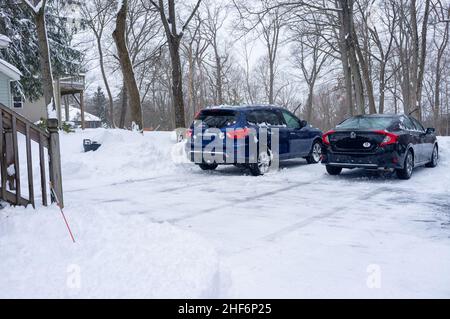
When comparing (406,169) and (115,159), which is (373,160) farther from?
(115,159)

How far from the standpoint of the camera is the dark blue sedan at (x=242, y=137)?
402 inches

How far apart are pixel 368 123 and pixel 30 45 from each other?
19.6 metres

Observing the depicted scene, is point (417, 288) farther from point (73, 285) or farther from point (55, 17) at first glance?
point (55, 17)

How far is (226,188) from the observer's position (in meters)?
9.05

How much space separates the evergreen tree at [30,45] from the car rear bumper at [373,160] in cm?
1753

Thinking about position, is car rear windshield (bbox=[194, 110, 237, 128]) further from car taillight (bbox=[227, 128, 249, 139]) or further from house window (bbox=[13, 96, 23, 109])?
house window (bbox=[13, 96, 23, 109])

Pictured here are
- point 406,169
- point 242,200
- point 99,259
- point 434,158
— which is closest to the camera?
point 99,259

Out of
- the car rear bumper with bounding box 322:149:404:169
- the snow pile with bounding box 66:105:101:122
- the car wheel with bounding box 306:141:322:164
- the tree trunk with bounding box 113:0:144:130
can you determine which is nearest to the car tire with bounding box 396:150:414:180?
the car rear bumper with bounding box 322:149:404:169

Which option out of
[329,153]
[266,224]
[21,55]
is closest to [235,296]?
[266,224]

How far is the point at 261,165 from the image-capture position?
1076 centimetres

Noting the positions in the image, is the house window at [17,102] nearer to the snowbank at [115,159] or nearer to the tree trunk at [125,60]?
the tree trunk at [125,60]

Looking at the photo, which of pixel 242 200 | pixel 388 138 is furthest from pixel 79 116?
pixel 242 200

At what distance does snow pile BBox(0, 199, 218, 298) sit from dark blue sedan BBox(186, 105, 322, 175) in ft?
16.4

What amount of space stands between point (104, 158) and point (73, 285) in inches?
348
